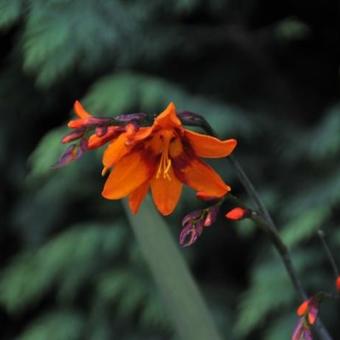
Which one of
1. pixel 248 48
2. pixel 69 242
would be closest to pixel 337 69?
pixel 248 48

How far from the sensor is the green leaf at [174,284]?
24.5 inches

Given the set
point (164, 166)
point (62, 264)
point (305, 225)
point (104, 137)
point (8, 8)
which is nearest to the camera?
point (104, 137)

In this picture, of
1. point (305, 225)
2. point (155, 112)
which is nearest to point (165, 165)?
point (305, 225)

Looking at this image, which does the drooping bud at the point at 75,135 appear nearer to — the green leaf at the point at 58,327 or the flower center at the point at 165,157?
the flower center at the point at 165,157

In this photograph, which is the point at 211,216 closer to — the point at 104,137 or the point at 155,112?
the point at 104,137

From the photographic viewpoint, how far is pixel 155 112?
6.13 ft

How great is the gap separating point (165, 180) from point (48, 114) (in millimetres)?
1471

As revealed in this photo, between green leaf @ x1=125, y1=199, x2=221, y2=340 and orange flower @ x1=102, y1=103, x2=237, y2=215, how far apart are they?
0.03 meters

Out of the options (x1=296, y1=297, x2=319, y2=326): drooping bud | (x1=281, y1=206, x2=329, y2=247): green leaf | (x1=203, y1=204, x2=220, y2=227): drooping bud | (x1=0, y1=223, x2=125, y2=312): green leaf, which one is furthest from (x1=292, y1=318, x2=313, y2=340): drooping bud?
(x1=0, y1=223, x2=125, y2=312): green leaf

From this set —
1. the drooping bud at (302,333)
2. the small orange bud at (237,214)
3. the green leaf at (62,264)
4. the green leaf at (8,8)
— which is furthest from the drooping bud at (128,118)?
the green leaf at (62,264)

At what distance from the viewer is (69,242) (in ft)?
5.96

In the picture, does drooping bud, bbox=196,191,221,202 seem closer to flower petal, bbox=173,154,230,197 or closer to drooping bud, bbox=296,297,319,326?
flower petal, bbox=173,154,230,197

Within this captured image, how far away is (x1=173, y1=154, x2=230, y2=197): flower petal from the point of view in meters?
0.69

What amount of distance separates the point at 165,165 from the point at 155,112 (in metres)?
1.14
